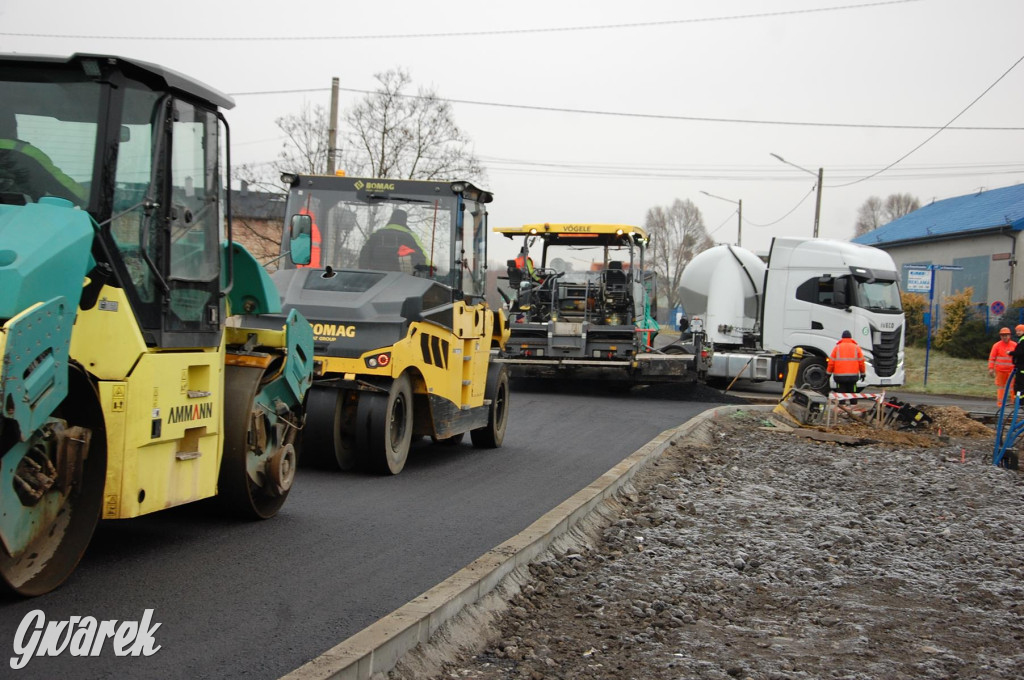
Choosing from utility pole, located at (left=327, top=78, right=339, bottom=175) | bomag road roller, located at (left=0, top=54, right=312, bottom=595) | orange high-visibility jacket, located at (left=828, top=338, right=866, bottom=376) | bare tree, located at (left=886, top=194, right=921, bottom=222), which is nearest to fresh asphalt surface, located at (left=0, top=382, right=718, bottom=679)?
bomag road roller, located at (left=0, top=54, right=312, bottom=595)

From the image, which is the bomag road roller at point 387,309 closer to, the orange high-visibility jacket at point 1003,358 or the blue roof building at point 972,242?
the orange high-visibility jacket at point 1003,358

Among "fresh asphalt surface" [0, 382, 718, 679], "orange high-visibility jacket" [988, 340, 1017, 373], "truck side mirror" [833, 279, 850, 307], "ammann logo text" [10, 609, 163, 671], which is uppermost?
"truck side mirror" [833, 279, 850, 307]

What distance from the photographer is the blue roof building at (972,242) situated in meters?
38.7

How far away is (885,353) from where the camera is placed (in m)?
22.3

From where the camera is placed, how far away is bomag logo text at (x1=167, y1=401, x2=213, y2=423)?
5.46 metres

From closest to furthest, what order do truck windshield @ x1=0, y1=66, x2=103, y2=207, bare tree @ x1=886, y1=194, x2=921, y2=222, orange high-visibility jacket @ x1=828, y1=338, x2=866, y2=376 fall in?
truck windshield @ x1=0, y1=66, x2=103, y2=207
orange high-visibility jacket @ x1=828, y1=338, x2=866, y2=376
bare tree @ x1=886, y1=194, x2=921, y2=222

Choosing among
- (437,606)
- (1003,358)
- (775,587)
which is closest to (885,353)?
(1003,358)

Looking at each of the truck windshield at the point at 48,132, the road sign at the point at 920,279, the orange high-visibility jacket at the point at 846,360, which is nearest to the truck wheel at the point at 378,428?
the truck windshield at the point at 48,132

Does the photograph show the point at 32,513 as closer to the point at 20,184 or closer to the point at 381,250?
the point at 20,184

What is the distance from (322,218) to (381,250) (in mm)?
667

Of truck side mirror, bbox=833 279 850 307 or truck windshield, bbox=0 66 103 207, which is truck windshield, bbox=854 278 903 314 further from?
truck windshield, bbox=0 66 103 207

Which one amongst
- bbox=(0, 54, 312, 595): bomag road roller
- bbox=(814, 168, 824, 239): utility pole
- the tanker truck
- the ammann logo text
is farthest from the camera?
bbox=(814, 168, 824, 239): utility pole

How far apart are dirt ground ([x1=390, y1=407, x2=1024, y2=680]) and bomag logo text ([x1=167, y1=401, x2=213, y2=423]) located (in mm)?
1902

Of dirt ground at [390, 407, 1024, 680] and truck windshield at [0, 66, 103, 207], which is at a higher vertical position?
truck windshield at [0, 66, 103, 207]
